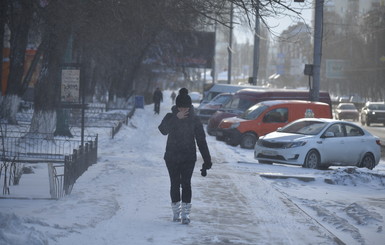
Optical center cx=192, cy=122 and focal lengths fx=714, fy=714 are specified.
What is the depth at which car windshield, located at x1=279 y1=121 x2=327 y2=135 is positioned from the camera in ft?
64.2

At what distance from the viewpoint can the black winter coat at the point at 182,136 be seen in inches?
373

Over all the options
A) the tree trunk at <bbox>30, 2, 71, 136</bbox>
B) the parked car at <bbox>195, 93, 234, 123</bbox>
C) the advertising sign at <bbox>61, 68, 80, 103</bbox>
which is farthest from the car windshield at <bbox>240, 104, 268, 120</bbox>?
the parked car at <bbox>195, 93, 234, 123</bbox>

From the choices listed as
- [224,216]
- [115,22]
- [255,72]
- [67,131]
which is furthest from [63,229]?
[255,72]

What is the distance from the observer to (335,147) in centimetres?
1931

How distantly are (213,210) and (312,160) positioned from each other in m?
8.57

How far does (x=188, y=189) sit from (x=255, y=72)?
36.5 meters

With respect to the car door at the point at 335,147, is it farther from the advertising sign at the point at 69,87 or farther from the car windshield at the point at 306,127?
the advertising sign at the point at 69,87

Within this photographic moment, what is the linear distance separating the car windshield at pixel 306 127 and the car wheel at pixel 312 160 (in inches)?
26.3

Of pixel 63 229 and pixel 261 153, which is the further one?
pixel 261 153

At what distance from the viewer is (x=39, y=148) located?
63.1 ft

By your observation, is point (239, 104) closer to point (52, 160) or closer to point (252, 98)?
point (252, 98)

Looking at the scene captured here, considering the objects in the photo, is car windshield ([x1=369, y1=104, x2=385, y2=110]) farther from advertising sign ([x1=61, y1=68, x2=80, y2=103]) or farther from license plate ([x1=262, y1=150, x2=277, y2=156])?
advertising sign ([x1=61, y1=68, x2=80, y2=103])

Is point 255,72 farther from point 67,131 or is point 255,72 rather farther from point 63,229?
point 63,229

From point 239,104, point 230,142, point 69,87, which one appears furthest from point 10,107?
point 69,87
